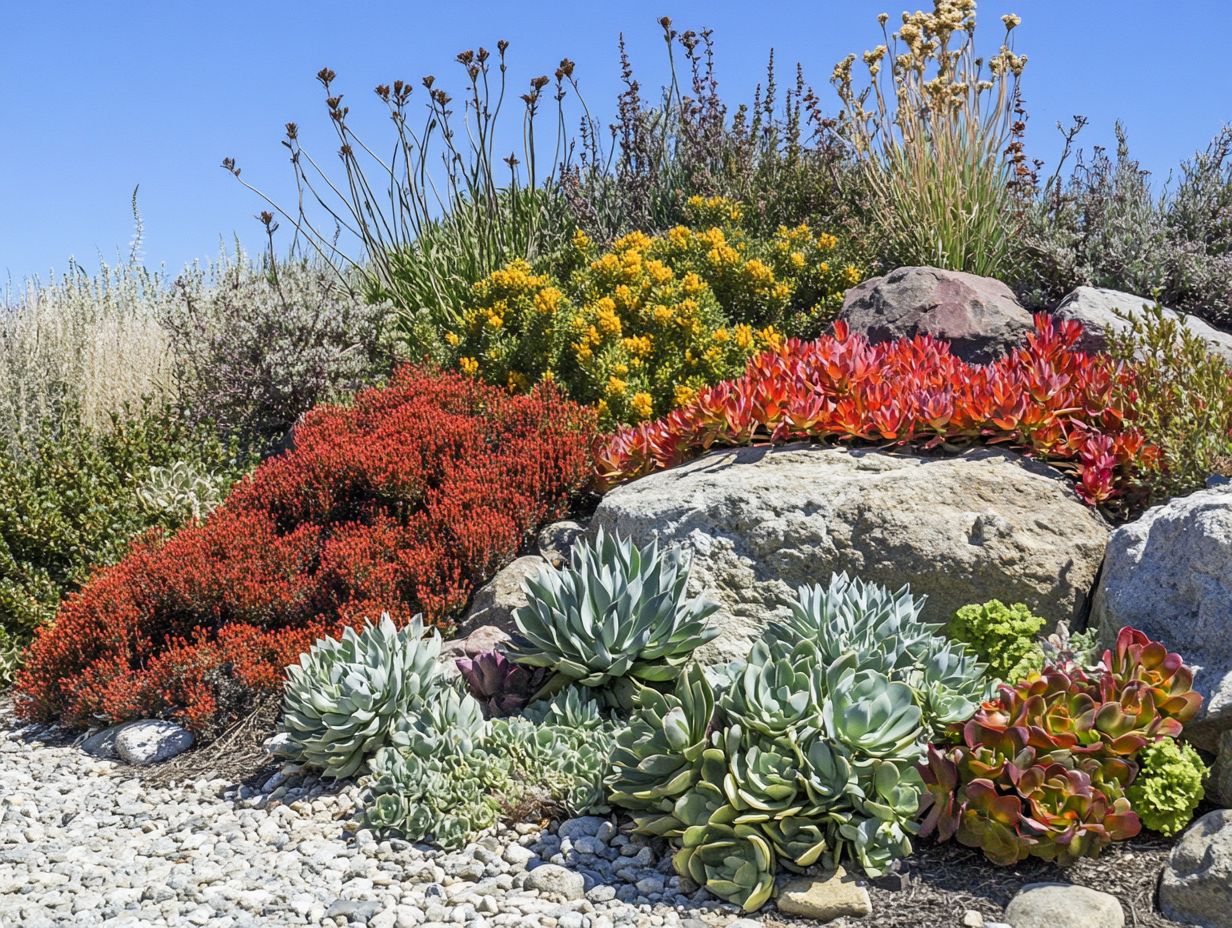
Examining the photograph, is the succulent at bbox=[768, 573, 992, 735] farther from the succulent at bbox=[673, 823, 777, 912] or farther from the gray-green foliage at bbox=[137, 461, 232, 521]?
the gray-green foliage at bbox=[137, 461, 232, 521]

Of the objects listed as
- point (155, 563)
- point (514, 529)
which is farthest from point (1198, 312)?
point (155, 563)

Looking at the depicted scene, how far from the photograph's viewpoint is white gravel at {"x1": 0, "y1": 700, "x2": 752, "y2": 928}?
3.59 m

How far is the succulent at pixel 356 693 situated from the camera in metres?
4.48

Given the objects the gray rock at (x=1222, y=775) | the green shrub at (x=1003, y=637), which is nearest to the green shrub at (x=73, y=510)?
the green shrub at (x=1003, y=637)

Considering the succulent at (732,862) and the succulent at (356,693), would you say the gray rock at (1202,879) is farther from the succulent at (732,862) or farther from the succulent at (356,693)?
the succulent at (356,693)

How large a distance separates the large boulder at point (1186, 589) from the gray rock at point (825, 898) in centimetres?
155

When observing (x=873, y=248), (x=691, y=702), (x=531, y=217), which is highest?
(x=531, y=217)

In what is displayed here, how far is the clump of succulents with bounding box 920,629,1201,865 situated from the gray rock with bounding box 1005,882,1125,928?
0.17m

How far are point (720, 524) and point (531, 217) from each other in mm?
6571

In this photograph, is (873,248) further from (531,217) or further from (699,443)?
(699,443)

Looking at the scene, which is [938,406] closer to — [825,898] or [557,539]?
[557,539]

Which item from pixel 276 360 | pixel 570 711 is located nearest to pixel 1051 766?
pixel 570 711

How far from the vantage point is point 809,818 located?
364 centimetres

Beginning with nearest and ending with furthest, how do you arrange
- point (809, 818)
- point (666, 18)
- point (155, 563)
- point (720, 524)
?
point (809, 818) < point (720, 524) < point (155, 563) < point (666, 18)
